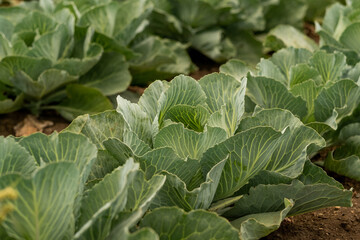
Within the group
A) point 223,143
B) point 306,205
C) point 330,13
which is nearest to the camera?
point 223,143

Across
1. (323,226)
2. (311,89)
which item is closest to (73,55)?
(311,89)

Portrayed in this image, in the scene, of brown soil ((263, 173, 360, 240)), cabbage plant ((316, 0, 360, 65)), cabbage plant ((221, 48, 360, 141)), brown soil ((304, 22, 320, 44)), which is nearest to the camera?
brown soil ((263, 173, 360, 240))

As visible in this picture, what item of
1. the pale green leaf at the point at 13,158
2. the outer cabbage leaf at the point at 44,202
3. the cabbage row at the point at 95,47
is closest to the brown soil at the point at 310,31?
the cabbage row at the point at 95,47

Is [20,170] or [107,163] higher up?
[20,170]

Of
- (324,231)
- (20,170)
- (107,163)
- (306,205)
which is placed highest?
(20,170)

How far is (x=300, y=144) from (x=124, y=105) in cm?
74

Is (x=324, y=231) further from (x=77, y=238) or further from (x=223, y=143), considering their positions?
(x=77, y=238)

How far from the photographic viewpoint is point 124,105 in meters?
2.05

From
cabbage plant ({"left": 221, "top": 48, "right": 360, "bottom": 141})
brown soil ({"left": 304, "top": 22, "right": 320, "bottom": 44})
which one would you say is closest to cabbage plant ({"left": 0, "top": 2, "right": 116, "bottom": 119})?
cabbage plant ({"left": 221, "top": 48, "right": 360, "bottom": 141})

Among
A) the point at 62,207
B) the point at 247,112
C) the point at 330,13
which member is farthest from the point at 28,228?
the point at 330,13

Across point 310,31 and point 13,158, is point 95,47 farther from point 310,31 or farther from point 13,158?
point 310,31

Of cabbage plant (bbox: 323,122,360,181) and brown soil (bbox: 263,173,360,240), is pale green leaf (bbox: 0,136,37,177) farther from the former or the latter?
cabbage plant (bbox: 323,122,360,181)

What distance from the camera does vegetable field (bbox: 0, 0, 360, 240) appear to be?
1661 millimetres

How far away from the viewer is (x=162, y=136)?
1996 mm
